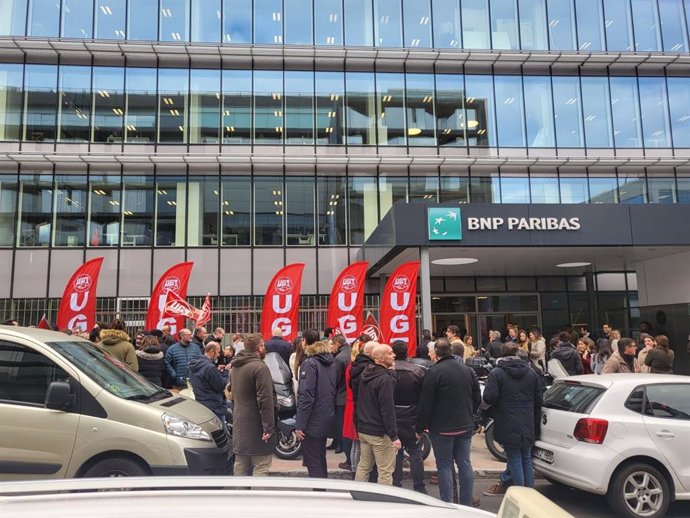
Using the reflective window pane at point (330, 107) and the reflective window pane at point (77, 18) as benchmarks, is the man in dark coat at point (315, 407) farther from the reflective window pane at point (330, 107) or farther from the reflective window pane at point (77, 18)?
the reflective window pane at point (77, 18)

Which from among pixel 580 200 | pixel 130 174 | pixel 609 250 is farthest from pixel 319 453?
pixel 580 200

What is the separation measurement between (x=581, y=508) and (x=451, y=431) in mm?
1854

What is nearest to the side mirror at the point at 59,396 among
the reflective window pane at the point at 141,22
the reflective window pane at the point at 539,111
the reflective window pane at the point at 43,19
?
the reflective window pane at the point at 141,22

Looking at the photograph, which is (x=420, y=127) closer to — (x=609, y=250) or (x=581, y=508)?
(x=609, y=250)

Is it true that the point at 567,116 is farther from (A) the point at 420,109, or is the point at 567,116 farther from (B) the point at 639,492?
(B) the point at 639,492

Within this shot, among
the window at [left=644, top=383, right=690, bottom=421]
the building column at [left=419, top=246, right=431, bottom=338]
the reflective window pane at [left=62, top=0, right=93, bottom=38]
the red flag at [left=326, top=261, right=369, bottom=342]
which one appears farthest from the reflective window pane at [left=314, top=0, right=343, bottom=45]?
the window at [left=644, top=383, right=690, bottom=421]

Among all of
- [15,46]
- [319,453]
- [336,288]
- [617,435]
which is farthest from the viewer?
[15,46]

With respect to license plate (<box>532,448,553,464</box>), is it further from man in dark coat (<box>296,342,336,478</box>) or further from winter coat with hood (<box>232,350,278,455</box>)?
winter coat with hood (<box>232,350,278,455</box>)

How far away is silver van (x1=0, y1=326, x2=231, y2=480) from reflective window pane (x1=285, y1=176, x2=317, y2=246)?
1575 centimetres

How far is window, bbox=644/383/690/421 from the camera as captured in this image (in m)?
6.21

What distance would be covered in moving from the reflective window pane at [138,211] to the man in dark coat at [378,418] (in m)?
17.1

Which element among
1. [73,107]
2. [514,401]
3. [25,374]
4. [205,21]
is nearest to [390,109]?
[205,21]

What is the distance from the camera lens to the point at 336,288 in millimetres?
14727

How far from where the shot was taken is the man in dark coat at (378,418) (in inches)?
→ 229
